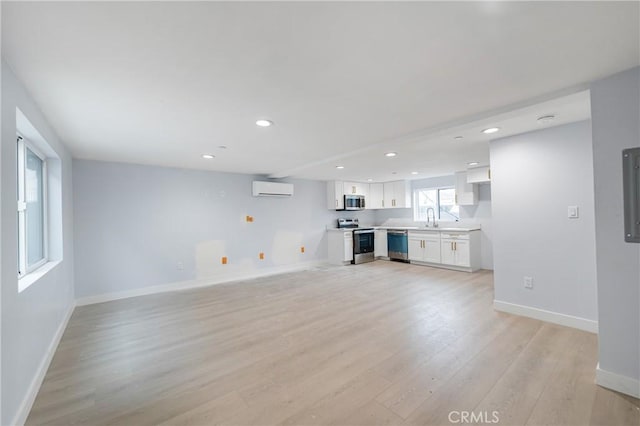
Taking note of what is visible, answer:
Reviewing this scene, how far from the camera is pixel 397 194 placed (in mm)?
7492

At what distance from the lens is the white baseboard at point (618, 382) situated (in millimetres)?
1863

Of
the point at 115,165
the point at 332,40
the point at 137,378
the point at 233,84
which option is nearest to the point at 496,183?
the point at 332,40

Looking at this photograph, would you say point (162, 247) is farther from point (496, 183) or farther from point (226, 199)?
point (496, 183)

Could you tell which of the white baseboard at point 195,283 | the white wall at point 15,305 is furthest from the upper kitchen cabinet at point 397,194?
the white wall at point 15,305

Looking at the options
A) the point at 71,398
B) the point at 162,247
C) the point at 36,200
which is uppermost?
the point at 36,200

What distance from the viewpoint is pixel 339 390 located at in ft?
6.45

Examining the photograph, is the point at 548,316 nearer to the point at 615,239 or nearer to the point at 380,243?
the point at 615,239

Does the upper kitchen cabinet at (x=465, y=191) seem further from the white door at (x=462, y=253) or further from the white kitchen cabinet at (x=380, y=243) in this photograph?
the white kitchen cabinet at (x=380, y=243)

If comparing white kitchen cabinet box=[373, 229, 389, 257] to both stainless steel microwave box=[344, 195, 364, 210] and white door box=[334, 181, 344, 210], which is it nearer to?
stainless steel microwave box=[344, 195, 364, 210]

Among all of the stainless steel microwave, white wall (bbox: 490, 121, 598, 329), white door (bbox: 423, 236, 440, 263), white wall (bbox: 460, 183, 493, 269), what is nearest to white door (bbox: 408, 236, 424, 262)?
white door (bbox: 423, 236, 440, 263)

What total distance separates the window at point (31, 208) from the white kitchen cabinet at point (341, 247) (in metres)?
5.29

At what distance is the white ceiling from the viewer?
4.18ft

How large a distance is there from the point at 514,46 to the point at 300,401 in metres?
2.60

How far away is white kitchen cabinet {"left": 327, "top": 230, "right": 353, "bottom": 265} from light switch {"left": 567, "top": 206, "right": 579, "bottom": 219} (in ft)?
14.6
